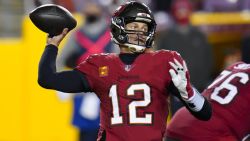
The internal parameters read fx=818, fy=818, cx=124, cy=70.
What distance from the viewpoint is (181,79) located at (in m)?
4.42

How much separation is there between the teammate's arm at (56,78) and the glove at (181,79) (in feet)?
1.63

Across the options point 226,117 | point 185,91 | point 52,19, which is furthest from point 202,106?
point 52,19

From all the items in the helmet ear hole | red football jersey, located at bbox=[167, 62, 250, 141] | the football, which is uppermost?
the football

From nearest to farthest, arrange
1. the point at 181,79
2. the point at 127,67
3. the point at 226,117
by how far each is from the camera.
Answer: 1. the point at 181,79
2. the point at 127,67
3. the point at 226,117

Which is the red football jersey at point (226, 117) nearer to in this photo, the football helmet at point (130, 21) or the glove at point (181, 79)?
the glove at point (181, 79)

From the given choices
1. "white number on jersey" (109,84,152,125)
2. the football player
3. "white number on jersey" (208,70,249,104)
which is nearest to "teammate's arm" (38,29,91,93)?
the football player

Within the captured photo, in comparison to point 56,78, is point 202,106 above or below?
below

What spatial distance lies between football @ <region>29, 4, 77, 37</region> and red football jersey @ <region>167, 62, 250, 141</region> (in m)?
1.03

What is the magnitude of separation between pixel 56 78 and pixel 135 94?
446 millimetres

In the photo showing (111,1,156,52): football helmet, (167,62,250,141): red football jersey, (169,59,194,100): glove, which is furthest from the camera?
(167,62,250,141): red football jersey

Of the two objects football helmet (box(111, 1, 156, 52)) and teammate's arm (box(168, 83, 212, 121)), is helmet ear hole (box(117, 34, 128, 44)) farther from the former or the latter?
teammate's arm (box(168, 83, 212, 121))

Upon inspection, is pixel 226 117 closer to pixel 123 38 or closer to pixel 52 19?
pixel 123 38

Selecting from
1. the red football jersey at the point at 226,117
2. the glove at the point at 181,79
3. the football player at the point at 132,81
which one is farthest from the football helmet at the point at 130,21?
the red football jersey at the point at 226,117

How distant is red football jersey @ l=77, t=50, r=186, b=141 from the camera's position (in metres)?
4.44
